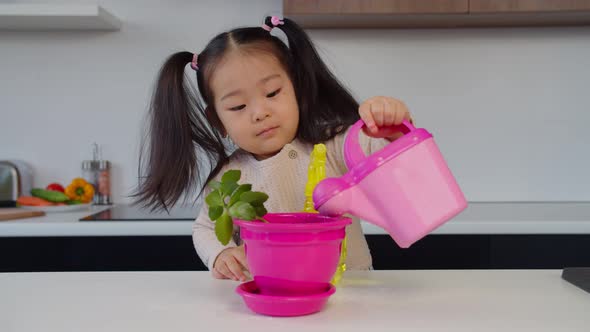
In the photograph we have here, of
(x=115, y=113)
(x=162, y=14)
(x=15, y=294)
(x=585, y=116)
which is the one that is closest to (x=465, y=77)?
(x=585, y=116)

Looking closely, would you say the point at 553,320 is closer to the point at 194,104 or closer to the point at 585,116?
the point at 194,104

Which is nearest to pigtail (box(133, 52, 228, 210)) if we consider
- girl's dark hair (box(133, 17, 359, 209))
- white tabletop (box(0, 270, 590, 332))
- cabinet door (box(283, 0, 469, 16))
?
girl's dark hair (box(133, 17, 359, 209))

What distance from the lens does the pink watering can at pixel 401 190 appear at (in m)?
0.72

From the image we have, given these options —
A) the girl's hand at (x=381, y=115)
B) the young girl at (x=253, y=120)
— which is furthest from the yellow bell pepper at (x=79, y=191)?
the girl's hand at (x=381, y=115)

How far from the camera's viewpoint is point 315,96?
125cm

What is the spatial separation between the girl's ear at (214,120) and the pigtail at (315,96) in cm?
16

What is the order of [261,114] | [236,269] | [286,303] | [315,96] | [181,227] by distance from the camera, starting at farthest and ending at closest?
[181,227]
[315,96]
[261,114]
[236,269]
[286,303]

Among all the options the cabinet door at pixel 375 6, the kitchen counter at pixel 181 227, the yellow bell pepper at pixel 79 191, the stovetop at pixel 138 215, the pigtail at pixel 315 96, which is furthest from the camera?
the yellow bell pepper at pixel 79 191

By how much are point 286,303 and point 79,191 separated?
174cm

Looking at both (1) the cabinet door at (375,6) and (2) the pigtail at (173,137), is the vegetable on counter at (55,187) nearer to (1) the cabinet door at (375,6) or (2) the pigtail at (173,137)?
(1) the cabinet door at (375,6)

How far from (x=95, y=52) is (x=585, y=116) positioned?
5.96ft

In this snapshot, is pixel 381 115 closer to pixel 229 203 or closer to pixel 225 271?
pixel 229 203

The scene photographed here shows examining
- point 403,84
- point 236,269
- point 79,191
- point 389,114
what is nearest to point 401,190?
point 389,114

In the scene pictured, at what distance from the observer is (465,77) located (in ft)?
7.72
